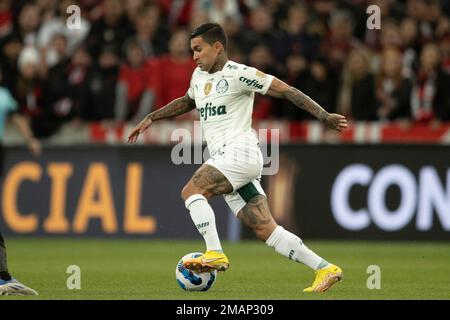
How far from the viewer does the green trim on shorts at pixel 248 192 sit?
10.8 meters

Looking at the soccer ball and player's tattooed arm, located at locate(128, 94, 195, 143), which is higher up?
player's tattooed arm, located at locate(128, 94, 195, 143)

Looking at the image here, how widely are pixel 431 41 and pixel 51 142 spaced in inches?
254

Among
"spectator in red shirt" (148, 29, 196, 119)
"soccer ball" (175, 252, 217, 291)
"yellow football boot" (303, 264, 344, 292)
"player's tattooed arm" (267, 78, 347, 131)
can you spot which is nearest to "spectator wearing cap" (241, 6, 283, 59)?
"spectator in red shirt" (148, 29, 196, 119)

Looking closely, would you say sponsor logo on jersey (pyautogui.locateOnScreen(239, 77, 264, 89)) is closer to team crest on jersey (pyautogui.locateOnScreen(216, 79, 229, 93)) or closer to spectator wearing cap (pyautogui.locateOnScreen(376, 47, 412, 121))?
team crest on jersey (pyautogui.locateOnScreen(216, 79, 229, 93))

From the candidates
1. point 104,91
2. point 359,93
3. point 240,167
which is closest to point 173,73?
A: point 104,91

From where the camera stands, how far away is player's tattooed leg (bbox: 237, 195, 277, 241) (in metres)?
10.7

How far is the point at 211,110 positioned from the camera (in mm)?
10836

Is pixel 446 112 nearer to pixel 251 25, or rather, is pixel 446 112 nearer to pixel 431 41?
pixel 431 41

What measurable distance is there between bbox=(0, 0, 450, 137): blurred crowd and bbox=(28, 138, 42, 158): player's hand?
76 centimetres

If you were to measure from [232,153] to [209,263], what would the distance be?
1.06m

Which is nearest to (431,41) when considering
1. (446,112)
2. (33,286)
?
(446,112)

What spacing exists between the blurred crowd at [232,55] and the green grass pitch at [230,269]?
231 centimetres

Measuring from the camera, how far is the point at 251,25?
821 inches

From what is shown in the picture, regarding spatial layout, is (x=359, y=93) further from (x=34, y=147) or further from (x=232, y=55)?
(x=34, y=147)
